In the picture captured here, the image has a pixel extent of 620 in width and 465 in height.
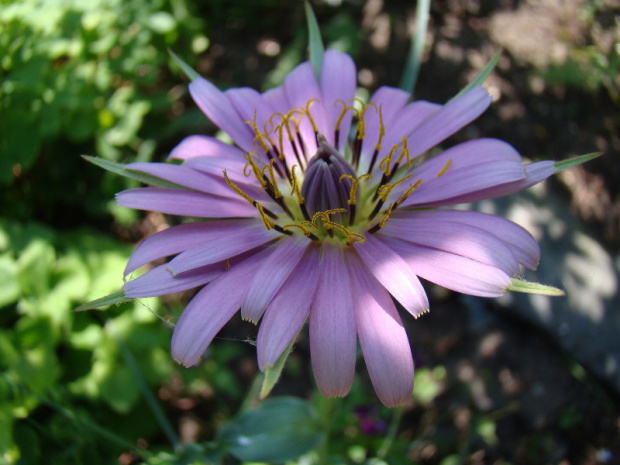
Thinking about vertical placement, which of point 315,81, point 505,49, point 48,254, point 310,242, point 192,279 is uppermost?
point 315,81

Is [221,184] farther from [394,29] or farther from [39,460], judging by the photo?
[394,29]

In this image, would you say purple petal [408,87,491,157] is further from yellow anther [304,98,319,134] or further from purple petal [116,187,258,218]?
purple petal [116,187,258,218]

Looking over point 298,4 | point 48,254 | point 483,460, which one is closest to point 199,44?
point 298,4

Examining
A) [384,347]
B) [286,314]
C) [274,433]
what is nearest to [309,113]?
[286,314]

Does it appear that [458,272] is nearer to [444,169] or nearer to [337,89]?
[444,169]

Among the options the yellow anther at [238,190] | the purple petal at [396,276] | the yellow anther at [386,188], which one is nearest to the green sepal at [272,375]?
the purple petal at [396,276]

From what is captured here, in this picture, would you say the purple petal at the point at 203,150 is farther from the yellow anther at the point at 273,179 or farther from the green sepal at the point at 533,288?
the green sepal at the point at 533,288
